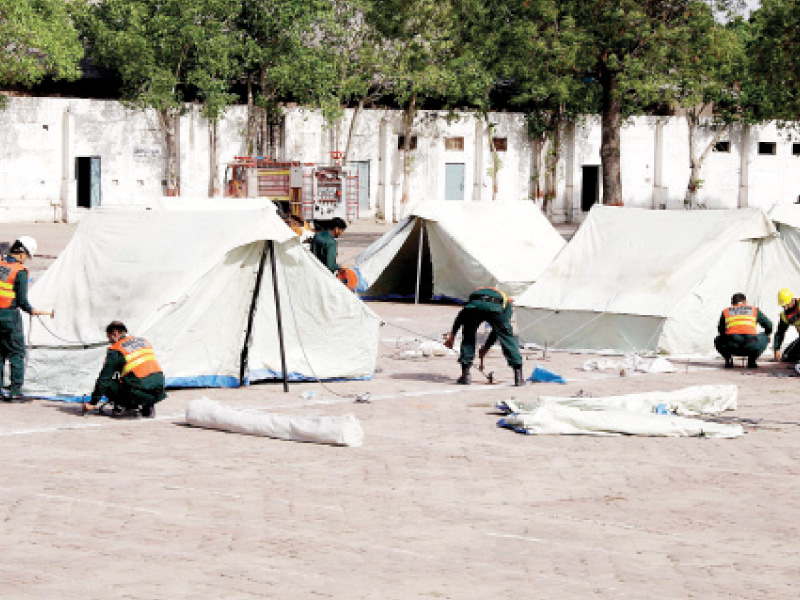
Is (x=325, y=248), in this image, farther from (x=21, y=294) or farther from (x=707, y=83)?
(x=707, y=83)

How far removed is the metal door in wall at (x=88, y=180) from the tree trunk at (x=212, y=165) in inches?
143

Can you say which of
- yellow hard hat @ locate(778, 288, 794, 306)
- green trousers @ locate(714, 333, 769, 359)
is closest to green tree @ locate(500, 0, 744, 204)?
yellow hard hat @ locate(778, 288, 794, 306)

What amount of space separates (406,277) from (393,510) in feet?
52.4

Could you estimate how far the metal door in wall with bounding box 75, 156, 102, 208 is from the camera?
145 feet

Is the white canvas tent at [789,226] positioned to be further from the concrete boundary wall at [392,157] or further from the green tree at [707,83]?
the concrete boundary wall at [392,157]

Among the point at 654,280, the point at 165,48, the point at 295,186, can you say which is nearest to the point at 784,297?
the point at 654,280

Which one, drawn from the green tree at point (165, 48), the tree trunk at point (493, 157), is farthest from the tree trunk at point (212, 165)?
the tree trunk at point (493, 157)

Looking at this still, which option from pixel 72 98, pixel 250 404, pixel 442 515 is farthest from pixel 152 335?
pixel 72 98

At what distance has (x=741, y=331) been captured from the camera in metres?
17.7

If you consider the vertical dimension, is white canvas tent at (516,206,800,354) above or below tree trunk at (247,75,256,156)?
below

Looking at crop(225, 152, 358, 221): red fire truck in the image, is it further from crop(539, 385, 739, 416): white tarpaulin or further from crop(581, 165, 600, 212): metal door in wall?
crop(539, 385, 739, 416): white tarpaulin

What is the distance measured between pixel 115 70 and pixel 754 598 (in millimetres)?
40265

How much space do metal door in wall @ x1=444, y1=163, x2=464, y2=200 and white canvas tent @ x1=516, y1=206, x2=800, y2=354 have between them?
3078cm

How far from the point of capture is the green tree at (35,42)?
39000 mm
